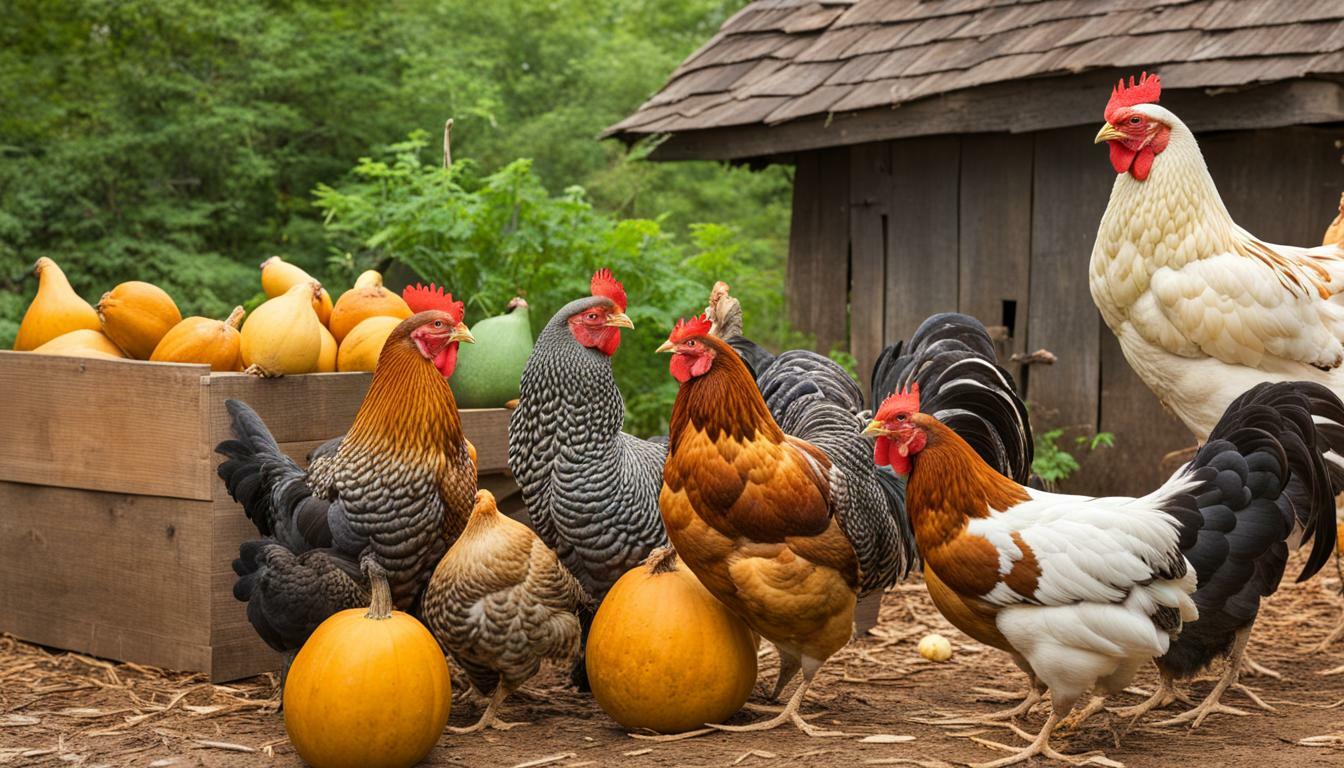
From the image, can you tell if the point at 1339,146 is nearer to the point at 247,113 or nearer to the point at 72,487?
the point at 72,487

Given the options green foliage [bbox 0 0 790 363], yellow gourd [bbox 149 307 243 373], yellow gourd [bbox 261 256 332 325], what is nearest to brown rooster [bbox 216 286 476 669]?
yellow gourd [bbox 149 307 243 373]

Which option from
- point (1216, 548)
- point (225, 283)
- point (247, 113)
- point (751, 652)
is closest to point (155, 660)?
point (751, 652)

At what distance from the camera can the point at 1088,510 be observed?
3.85 meters

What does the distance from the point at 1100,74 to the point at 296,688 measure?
551 cm

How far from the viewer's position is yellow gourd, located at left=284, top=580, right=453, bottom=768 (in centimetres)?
365

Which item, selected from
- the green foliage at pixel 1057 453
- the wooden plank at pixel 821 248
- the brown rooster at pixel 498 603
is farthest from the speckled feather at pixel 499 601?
the wooden plank at pixel 821 248

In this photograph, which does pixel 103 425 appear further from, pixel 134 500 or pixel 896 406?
pixel 896 406

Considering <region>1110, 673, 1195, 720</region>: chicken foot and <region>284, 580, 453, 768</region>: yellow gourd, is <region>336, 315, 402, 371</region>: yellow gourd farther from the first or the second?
<region>1110, 673, 1195, 720</region>: chicken foot

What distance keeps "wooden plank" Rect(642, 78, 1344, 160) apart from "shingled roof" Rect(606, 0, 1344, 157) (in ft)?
0.08

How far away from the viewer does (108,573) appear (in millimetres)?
5008

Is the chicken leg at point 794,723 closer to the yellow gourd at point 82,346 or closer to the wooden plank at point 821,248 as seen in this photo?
the yellow gourd at point 82,346

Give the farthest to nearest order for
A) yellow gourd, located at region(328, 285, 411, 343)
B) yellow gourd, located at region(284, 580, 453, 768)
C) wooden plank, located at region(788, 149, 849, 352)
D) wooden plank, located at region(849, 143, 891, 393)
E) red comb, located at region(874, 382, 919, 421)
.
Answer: wooden plank, located at region(788, 149, 849, 352) < wooden plank, located at region(849, 143, 891, 393) < yellow gourd, located at region(328, 285, 411, 343) < red comb, located at region(874, 382, 919, 421) < yellow gourd, located at region(284, 580, 453, 768)

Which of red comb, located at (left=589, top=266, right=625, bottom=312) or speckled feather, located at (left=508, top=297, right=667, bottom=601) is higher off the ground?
red comb, located at (left=589, top=266, right=625, bottom=312)

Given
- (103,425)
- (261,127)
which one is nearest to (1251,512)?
(103,425)
